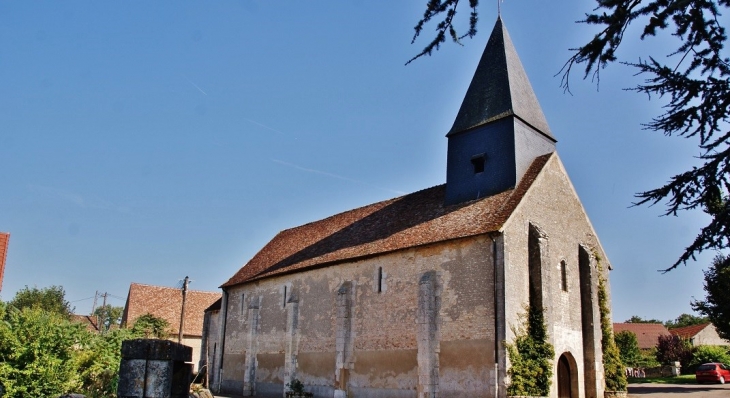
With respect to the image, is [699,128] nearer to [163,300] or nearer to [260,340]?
[260,340]

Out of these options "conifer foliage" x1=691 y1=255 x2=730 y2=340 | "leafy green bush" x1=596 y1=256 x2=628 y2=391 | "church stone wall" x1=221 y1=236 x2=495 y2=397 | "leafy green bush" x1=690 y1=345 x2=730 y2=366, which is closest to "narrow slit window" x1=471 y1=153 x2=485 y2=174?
"church stone wall" x1=221 y1=236 x2=495 y2=397

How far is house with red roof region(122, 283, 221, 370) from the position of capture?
138ft

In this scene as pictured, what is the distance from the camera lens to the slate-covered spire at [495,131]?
2189cm

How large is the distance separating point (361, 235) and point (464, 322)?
7871mm

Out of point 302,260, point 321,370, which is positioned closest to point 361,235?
point 302,260

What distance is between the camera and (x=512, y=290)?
61.2ft

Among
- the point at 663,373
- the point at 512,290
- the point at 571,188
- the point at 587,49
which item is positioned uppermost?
the point at 571,188

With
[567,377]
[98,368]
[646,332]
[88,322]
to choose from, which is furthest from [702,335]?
[98,368]

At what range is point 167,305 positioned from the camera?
44.5 metres

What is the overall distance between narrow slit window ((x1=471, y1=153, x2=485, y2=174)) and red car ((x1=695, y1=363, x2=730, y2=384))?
18810 mm

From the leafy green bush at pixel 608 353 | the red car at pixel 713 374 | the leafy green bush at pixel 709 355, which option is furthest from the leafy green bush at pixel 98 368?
the leafy green bush at pixel 709 355

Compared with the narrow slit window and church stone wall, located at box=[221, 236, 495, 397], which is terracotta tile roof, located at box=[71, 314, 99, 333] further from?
the narrow slit window

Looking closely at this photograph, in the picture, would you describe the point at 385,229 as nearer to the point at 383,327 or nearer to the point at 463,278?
the point at 383,327

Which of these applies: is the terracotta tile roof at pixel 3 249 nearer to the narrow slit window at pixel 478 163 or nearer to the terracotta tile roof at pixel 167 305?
the terracotta tile roof at pixel 167 305
